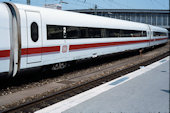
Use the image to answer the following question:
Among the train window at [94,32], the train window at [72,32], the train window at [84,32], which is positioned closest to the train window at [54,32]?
the train window at [72,32]

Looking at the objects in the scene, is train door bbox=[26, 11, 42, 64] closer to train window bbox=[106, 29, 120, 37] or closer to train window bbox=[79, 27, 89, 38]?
train window bbox=[79, 27, 89, 38]

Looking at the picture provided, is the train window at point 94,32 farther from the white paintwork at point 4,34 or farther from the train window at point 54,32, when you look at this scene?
the white paintwork at point 4,34

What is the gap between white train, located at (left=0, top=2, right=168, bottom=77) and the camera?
657 cm

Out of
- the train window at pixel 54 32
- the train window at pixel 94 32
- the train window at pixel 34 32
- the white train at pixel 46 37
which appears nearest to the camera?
the white train at pixel 46 37

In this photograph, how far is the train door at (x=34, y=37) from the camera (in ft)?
23.4

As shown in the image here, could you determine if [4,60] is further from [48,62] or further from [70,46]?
[70,46]

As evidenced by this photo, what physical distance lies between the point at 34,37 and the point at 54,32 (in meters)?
1.09

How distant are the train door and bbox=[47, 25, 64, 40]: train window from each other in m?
0.49

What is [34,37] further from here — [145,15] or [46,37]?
[145,15]

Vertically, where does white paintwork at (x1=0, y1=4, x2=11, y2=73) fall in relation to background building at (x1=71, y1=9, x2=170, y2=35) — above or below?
below

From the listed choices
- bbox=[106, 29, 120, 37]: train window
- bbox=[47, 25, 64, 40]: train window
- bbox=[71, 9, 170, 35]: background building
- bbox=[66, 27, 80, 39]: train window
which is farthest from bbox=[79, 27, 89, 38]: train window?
bbox=[71, 9, 170, 35]: background building

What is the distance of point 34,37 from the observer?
24.0ft

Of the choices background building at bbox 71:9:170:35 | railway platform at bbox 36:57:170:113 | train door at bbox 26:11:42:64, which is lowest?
railway platform at bbox 36:57:170:113

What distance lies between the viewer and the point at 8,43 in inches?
255
